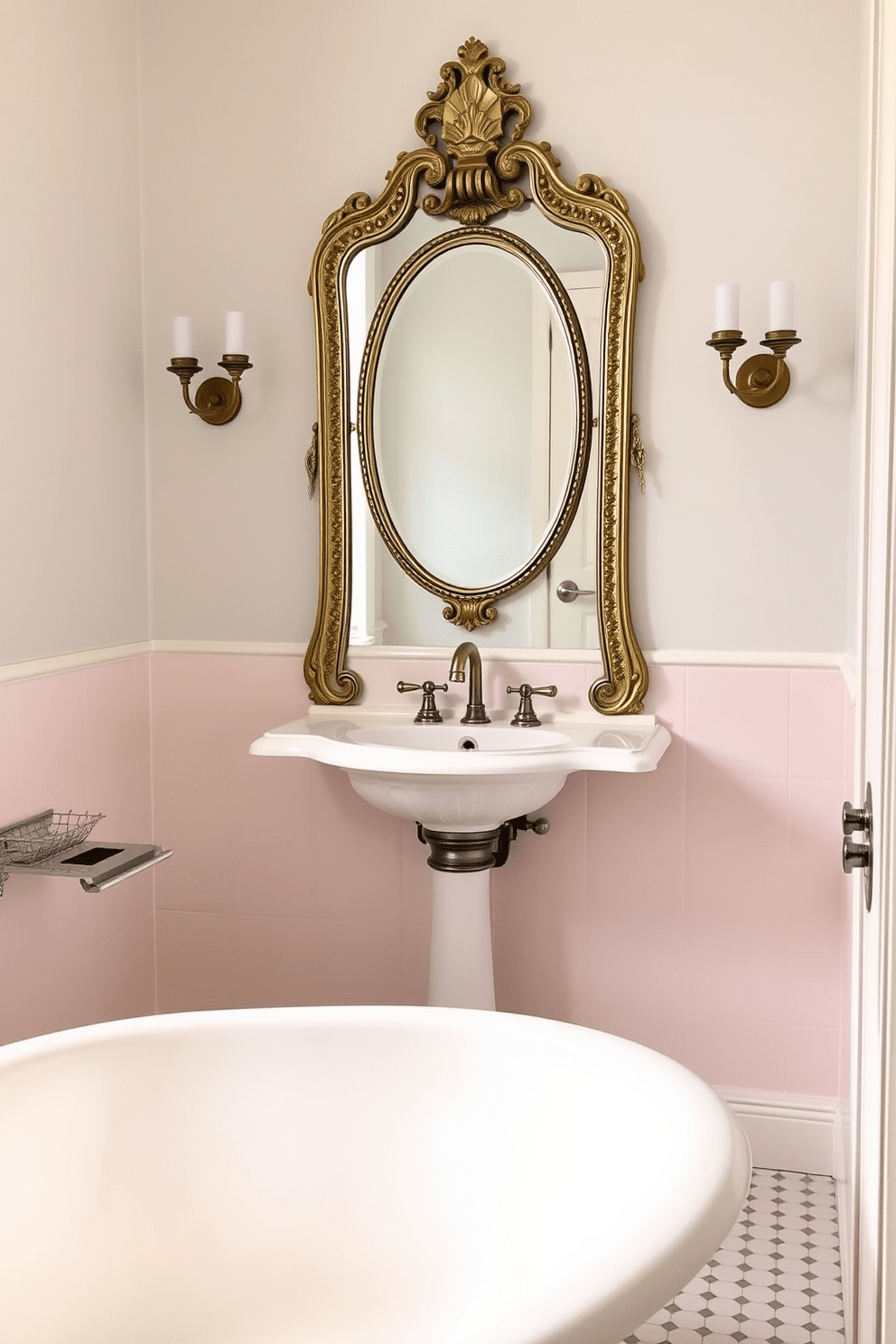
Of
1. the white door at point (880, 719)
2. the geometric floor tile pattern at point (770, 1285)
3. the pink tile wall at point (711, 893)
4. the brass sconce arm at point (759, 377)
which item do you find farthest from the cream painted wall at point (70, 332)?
the geometric floor tile pattern at point (770, 1285)

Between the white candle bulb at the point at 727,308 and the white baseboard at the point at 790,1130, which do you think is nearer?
the white candle bulb at the point at 727,308

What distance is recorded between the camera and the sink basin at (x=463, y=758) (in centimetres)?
238

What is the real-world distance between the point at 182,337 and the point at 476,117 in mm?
804

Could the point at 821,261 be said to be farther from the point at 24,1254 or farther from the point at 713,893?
the point at 24,1254

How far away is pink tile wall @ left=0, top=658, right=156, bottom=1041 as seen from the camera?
8.26 ft

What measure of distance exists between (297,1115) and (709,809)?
1.32 meters

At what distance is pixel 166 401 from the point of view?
9.93ft

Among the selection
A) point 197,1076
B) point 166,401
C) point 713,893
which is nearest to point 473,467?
point 166,401

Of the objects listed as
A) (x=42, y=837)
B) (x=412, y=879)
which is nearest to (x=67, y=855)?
(x=42, y=837)

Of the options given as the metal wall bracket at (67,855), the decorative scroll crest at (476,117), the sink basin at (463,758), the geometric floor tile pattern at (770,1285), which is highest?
the decorative scroll crest at (476,117)

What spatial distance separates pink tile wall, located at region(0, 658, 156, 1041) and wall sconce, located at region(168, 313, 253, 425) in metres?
0.61

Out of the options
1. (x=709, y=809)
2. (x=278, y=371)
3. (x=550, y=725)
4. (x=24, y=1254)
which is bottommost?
(x=24, y=1254)

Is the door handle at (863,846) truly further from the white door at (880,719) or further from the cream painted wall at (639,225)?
the cream painted wall at (639,225)

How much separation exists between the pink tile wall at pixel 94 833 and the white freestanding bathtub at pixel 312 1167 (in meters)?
0.87
